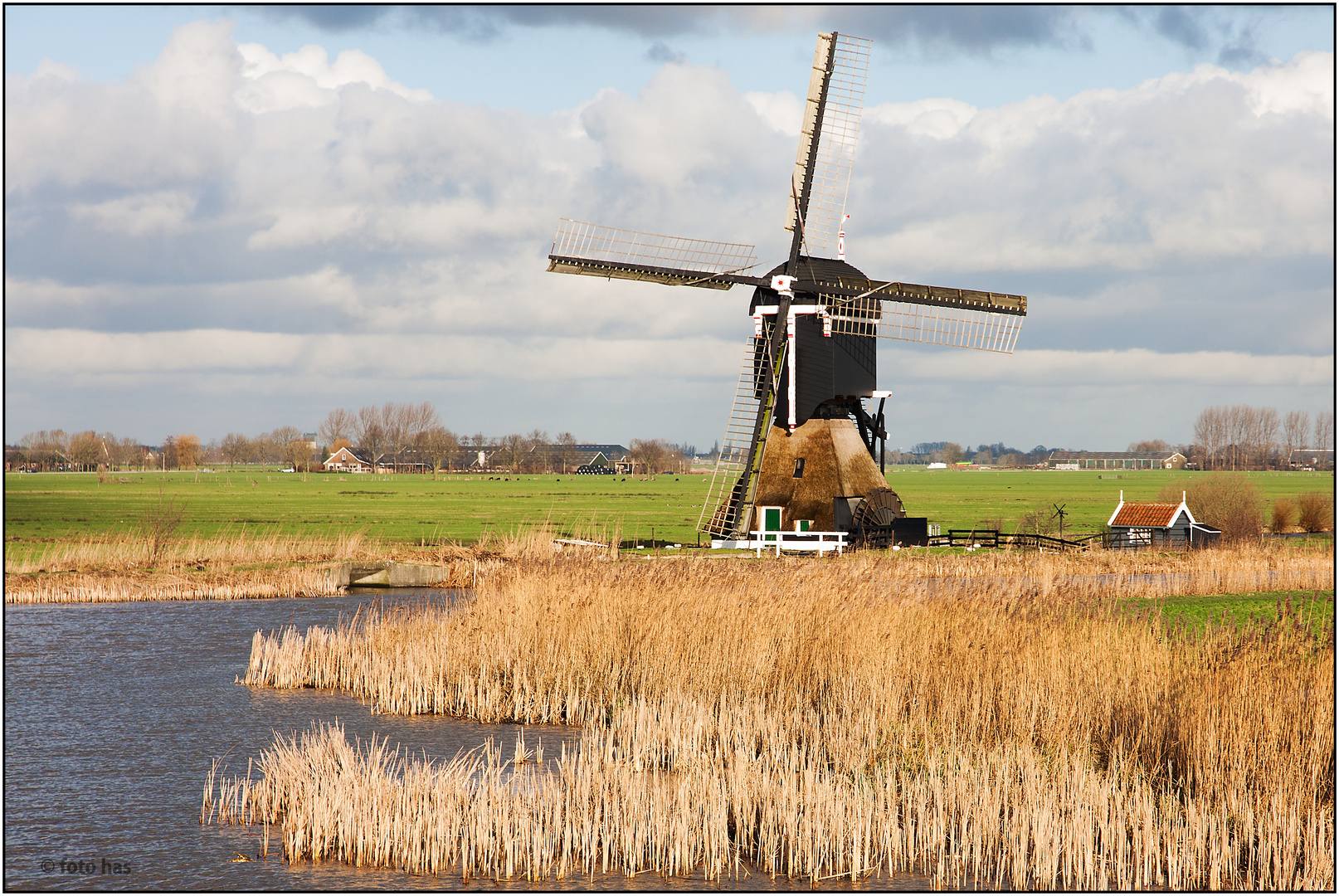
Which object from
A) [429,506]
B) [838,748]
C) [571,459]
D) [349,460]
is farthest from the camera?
[571,459]

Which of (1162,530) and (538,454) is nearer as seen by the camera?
(1162,530)

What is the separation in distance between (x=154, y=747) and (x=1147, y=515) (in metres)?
28.7

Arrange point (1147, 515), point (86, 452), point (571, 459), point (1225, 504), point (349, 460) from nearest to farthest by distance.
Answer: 1. point (1147, 515)
2. point (1225, 504)
3. point (86, 452)
4. point (349, 460)
5. point (571, 459)

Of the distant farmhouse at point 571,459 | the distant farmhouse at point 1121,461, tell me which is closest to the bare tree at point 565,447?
the distant farmhouse at point 571,459

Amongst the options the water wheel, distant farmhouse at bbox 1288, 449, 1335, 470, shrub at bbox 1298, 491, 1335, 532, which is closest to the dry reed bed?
the water wheel

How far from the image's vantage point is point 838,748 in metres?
9.52

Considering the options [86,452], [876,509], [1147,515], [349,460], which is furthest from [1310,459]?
[86,452]

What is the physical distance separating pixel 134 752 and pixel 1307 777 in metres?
9.80

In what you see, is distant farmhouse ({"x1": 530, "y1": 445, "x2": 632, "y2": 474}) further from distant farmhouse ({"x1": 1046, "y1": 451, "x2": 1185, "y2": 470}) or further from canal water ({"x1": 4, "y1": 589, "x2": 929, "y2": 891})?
canal water ({"x1": 4, "y1": 589, "x2": 929, "y2": 891})

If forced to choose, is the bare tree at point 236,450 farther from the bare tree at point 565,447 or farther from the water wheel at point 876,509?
the water wheel at point 876,509

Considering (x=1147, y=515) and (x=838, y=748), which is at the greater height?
(x=1147, y=515)

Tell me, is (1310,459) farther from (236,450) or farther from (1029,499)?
(236,450)

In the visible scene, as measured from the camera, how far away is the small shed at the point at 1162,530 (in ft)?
101

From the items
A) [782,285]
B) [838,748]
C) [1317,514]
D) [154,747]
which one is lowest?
[154,747]
